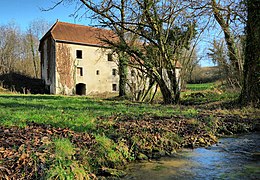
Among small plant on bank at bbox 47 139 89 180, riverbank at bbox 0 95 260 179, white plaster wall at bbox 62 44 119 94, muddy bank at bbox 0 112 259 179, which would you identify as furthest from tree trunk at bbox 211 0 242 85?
white plaster wall at bbox 62 44 119 94

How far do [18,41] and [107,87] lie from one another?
1898 centimetres

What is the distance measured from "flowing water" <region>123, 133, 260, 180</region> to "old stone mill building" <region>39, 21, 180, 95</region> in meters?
28.6

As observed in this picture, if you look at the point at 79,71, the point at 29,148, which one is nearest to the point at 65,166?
the point at 29,148

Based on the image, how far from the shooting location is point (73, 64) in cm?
3581

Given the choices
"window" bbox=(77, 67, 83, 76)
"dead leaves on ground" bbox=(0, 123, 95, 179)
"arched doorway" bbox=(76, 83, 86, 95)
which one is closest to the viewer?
"dead leaves on ground" bbox=(0, 123, 95, 179)

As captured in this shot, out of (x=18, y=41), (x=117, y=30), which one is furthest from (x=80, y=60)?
(x=117, y=30)

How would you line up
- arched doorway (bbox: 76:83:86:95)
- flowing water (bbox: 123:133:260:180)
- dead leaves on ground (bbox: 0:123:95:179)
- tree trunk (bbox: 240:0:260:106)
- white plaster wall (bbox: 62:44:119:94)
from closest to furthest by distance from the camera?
dead leaves on ground (bbox: 0:123:95:179) < flowing water (bbox: 123:133:260:180) < tree trunk (bbox: 240:0:260:106) < white plaster wall (bbox: 62:44:119:94) < arched doorway (bbox: 76:83:86:95)

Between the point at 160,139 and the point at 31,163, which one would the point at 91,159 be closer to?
the point at 31,163

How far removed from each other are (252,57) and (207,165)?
342 inches

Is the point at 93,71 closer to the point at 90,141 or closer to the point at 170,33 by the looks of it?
the point at 170,33

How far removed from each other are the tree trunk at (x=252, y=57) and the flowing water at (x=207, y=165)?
19.2ft

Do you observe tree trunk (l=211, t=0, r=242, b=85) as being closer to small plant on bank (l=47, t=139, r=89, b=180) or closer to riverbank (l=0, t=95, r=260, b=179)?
riverbank (l=0, t=95, r=260, b=179)

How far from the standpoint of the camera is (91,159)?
4.80 metres

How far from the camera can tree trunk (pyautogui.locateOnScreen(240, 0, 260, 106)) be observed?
11602 millimetres
